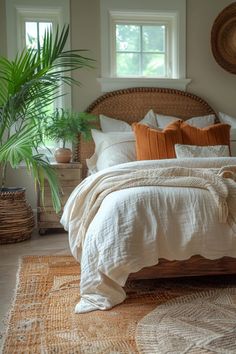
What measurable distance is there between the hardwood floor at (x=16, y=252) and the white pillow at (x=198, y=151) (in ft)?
3.96

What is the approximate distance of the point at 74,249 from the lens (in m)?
2.41

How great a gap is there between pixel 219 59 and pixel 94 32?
54.6 inches

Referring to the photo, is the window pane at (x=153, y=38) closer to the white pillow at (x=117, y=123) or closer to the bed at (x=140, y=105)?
the bed at (x=140, y=105)

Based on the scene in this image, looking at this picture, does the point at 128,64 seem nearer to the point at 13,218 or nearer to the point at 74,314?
the point at 13,218

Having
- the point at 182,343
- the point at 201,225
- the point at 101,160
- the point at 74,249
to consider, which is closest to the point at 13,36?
the point at 101,160

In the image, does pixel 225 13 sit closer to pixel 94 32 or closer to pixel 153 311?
pixel 94 32

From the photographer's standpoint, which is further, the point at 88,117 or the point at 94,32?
the point at 94,32

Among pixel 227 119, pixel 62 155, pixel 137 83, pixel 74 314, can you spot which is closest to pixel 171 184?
pixel 74 314

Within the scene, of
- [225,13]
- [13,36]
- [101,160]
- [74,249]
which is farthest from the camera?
[225,13]

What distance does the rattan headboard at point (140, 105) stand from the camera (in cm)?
402

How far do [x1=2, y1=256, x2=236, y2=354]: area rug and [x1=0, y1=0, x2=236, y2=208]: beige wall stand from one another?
1.86 m

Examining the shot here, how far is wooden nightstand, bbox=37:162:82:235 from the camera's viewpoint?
3549 millimetres

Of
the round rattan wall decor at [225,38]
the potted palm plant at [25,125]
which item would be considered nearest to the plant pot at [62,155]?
the potted palm plant at [25,125]

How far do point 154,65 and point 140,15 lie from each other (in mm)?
537
